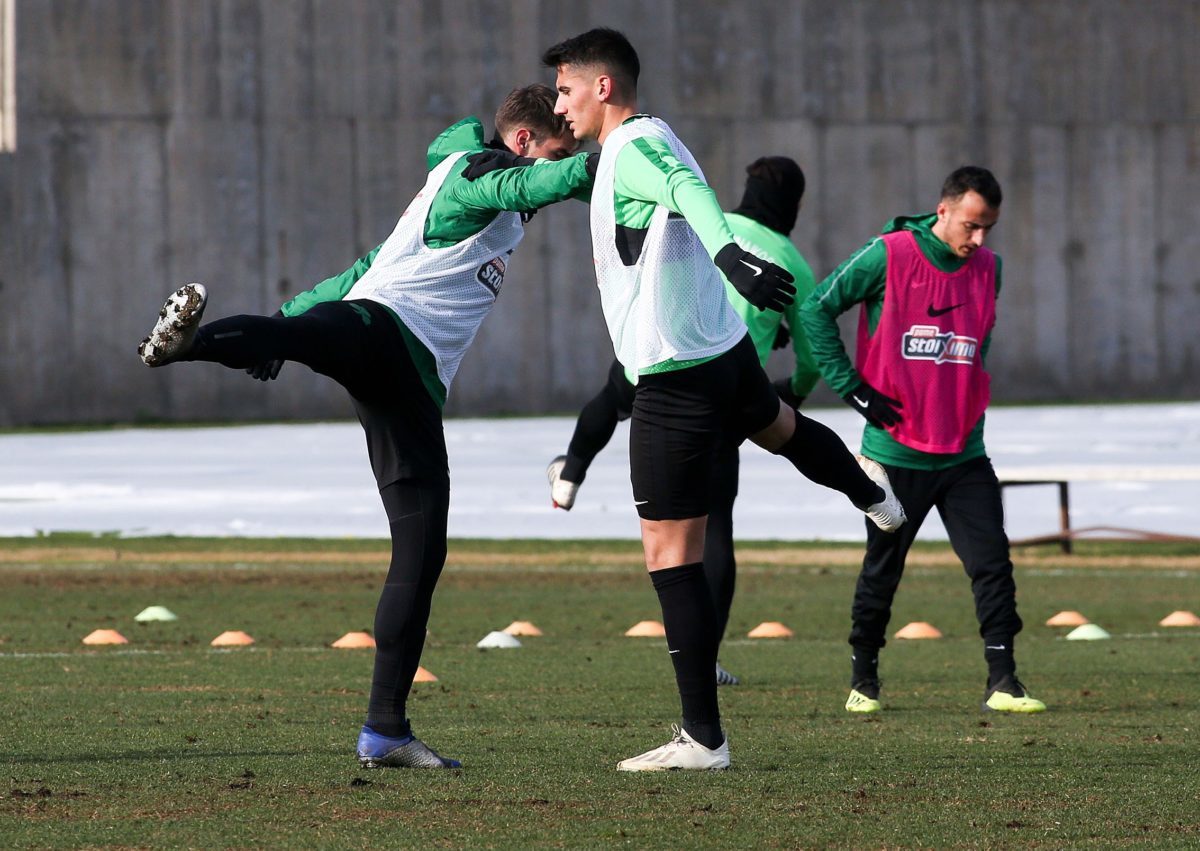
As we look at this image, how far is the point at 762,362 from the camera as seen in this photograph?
24.2ft

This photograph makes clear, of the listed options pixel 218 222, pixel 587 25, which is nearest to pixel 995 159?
pixel 587 25

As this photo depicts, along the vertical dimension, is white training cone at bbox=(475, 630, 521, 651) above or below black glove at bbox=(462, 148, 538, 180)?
below

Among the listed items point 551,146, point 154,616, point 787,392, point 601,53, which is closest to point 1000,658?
point 787,392

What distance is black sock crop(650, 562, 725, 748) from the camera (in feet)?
16.2

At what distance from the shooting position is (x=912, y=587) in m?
12.1

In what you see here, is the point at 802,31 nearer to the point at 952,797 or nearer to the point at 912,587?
the point at 912,587

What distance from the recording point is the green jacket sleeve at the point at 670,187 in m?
4.39

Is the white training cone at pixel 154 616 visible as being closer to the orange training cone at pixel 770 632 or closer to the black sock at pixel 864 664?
the orange training cone at pixel 770 632

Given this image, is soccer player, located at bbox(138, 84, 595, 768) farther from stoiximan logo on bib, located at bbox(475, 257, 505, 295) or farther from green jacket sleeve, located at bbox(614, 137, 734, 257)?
green jacket sleeve, located at bbox(614, 137, 734, 257)

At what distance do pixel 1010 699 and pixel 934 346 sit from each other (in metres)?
1.23

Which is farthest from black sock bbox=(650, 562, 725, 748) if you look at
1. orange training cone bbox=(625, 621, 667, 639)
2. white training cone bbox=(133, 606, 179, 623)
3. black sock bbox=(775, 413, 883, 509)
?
white training cone bbox=(133, 606, 179, 623)

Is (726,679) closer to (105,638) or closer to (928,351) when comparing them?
(928,351)

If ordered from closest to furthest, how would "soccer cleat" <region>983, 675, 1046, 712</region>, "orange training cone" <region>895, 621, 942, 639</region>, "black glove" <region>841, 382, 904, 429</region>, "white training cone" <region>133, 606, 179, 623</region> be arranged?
"soccer cleat" <region>983, 675, 1046, 712</region>
"black glove" <region>841, 382, 904, 429</region>
"orange training cone" <region>895, 621, 942, 639</region>
"white training cone" <region>133, 606, 179, 623</region>

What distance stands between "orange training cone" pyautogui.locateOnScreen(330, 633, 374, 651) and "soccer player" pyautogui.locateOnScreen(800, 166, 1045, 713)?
2708 mm
